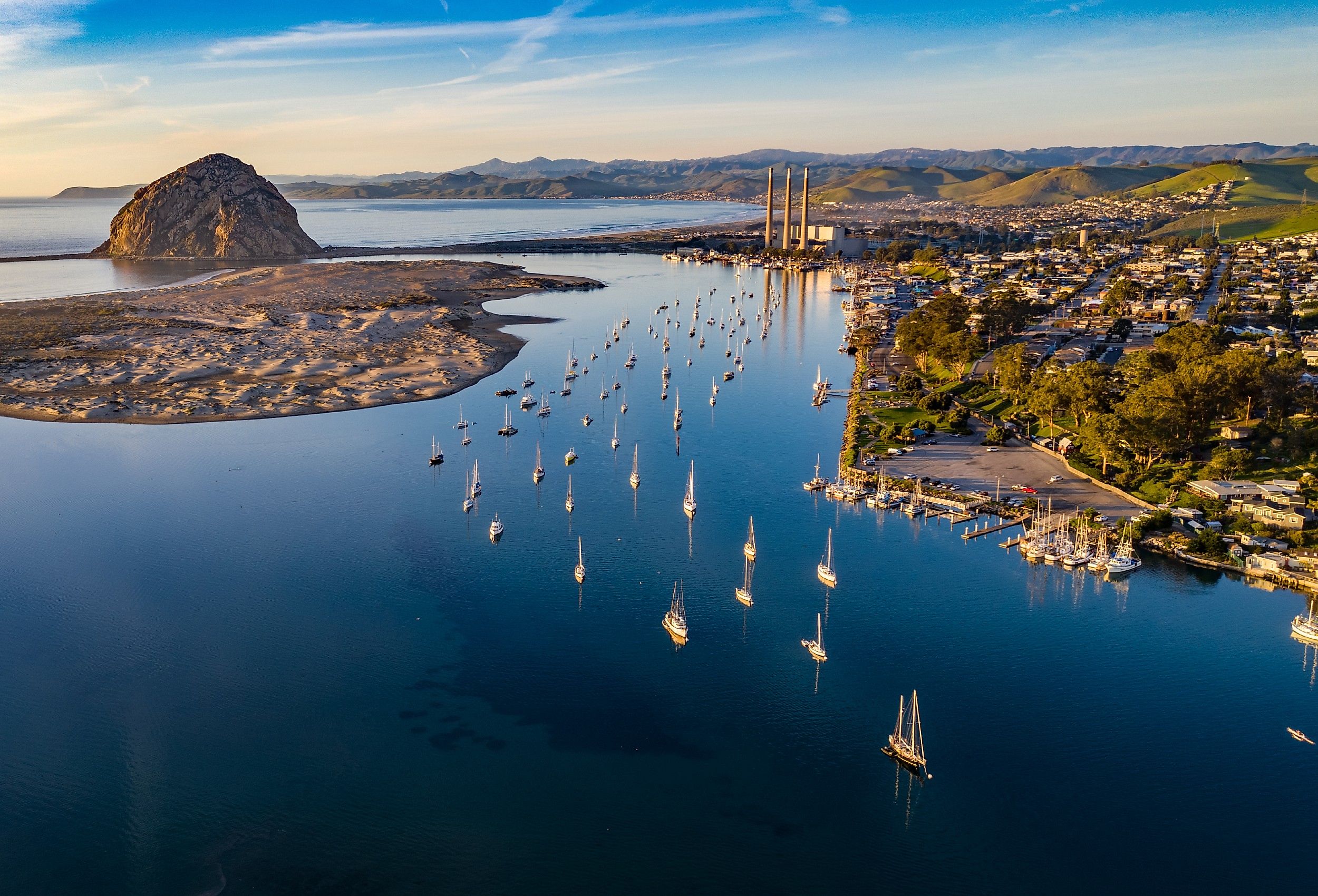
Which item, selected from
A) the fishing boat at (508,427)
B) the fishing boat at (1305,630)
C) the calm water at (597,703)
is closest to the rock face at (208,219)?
the fishing boat at (508,427)

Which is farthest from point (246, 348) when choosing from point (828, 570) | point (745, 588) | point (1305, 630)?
point (1305, 630)

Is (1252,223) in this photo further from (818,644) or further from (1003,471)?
(818,644)

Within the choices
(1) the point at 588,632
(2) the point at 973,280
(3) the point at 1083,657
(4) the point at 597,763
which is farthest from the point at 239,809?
(2) the point at 973,280

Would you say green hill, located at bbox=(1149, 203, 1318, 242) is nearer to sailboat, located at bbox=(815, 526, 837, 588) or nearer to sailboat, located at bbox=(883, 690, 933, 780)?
sailboat, located at bbox=(815, 526, 837, 588)

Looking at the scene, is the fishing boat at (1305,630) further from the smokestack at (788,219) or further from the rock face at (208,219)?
the rock face at (208,219)

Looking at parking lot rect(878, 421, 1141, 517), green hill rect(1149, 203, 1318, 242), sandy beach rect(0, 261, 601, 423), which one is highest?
green hill rect(1149, 203, 1318, 242)

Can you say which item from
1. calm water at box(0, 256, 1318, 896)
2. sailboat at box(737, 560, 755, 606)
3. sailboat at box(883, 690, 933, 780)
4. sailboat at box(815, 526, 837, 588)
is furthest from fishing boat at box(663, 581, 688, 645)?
sailboat at box(883, 690, 933, 780)
